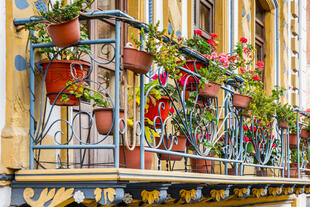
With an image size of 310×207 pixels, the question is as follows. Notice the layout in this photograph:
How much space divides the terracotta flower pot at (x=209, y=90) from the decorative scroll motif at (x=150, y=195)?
1.39m

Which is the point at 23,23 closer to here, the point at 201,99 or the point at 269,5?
the point at 201,99

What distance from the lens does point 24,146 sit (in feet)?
15.0

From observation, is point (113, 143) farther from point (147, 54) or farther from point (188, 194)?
point (188, 194)

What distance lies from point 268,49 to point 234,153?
5108 mm

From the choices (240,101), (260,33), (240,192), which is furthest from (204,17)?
(260,33)

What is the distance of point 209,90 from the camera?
244 inches

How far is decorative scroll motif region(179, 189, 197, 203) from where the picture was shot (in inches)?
233

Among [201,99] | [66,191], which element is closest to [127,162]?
[66,191]

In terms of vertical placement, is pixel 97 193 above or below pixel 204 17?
below

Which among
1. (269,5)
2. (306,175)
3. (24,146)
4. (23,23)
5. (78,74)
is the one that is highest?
(269,5)

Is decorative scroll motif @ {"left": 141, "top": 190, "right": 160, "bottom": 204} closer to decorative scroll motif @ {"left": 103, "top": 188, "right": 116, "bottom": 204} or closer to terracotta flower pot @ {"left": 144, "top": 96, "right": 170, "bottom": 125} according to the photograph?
terracotta flower pot @ {"left": 144, "top": 96, "right": 170, "bottom": 125}

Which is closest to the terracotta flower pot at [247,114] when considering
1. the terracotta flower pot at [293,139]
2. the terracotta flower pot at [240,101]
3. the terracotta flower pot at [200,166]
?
→ the terracotta flower pot at [240,101]

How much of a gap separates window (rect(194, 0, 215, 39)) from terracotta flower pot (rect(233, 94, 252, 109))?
5.80 feet

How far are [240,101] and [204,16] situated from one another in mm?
2421
